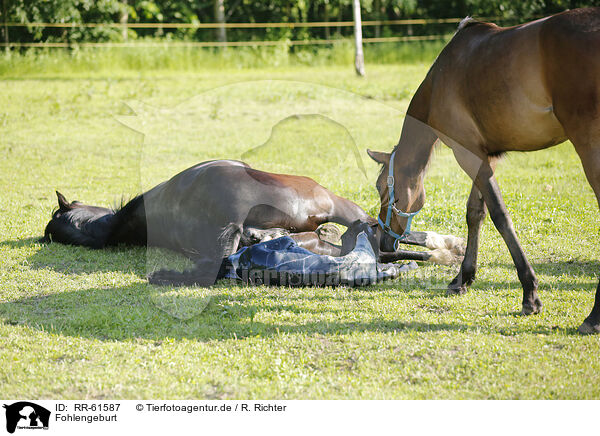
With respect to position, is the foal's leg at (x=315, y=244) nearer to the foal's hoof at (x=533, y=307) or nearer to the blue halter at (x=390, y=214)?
the blue halter at (x=390, y=214)

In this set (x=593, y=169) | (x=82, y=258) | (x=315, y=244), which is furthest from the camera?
(x=82, y=258)

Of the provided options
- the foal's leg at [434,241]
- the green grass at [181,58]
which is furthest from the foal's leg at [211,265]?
the green grass at [181,58]

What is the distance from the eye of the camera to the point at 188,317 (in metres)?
4.09

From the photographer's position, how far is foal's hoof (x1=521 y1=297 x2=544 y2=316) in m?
3.92

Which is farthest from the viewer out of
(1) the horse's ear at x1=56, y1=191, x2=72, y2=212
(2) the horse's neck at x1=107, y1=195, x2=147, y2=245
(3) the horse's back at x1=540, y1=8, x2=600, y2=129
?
(1) the horse's ear at x1=56, y1=191, x2=72, y2=212

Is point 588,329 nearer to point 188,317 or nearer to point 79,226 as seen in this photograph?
point 188,317

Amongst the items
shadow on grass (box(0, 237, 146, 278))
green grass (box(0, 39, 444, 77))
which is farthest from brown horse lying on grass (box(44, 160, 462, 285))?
green grass (box(0, 39, 444, 77))

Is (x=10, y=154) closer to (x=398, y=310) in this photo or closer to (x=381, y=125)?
(x=381, y=125)

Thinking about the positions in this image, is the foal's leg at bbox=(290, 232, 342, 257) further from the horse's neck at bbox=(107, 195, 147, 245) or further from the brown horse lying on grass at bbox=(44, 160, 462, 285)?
the horse's neck at bbox=(107, 195, 147, 245)

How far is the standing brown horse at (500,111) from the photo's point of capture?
11.5ft

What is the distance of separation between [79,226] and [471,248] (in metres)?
3.47

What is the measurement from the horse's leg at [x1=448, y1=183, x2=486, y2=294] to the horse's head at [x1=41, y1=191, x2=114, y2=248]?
3.09m
